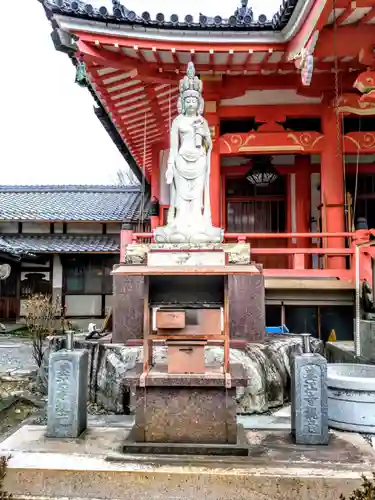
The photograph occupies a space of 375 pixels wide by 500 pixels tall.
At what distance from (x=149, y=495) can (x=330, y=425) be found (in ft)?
9.12

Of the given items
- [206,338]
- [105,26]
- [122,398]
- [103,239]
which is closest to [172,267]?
[206,338]

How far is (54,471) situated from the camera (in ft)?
13.2

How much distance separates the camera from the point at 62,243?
1988 cm

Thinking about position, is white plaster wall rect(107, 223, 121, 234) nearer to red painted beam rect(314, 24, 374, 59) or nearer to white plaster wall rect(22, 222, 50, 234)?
white plaster wall rect(22, 222, 50, 234)

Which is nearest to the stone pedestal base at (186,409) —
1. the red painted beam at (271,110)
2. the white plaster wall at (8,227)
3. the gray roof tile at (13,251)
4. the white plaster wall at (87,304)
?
the red painted beam at (271,110)

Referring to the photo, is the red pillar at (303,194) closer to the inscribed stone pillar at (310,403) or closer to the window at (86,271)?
the inscribed stone pillar at (310,403)

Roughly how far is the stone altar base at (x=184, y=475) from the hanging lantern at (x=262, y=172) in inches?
319

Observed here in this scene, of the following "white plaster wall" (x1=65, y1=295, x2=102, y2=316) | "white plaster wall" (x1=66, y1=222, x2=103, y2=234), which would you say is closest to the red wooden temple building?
"white plaster wall" (x1=66, y1=222, x2=103, y2=234)

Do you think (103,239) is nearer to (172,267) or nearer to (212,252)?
(212,252)

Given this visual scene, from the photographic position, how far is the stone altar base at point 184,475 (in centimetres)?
387

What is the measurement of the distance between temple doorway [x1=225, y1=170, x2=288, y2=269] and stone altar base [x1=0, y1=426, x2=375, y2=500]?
8.45 metres

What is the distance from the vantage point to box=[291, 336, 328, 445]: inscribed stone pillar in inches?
186

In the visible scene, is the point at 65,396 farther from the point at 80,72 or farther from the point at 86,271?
the point at 86,271

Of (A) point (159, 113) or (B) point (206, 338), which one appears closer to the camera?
(B) point (206, 338)
